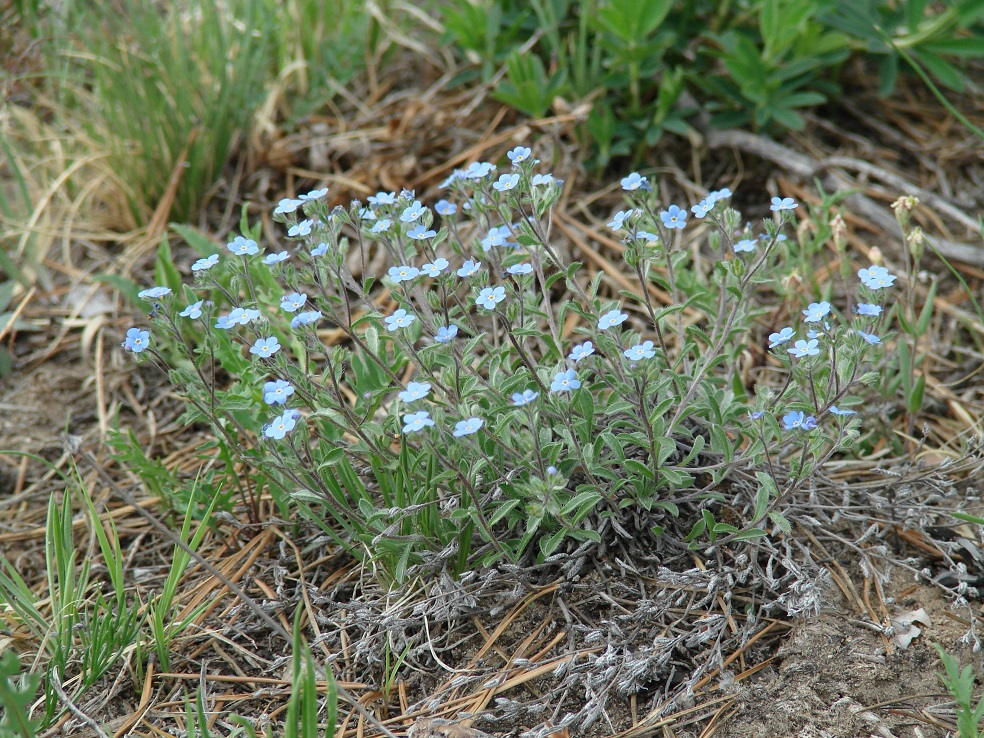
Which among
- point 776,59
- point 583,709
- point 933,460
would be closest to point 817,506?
point 933,460

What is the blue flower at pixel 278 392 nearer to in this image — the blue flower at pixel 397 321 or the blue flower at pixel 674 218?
the blue flower at pixel 397 321

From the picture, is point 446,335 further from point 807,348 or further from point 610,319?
point 807,348

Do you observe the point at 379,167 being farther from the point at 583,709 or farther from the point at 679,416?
the point at 583,709

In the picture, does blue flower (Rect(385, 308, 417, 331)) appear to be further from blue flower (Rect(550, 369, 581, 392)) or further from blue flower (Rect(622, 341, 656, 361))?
blue flower (Rect(622, 341, 656, 361))

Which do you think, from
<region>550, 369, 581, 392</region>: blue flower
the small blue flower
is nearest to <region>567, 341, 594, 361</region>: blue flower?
<region>550, 369, 581, 392</region>: blue flower

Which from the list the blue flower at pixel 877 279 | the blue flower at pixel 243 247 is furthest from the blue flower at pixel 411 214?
the blue flower at pixel 877 279

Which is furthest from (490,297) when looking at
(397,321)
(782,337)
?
(782,337)
